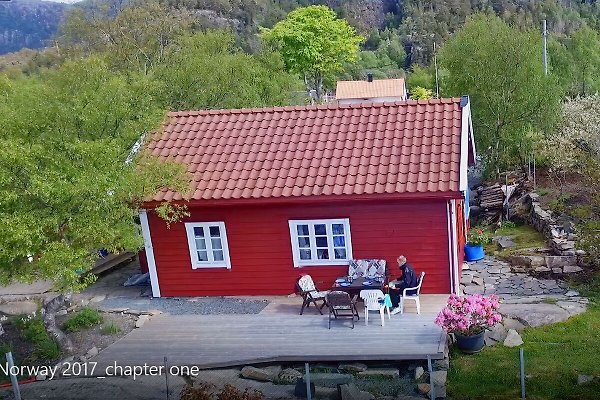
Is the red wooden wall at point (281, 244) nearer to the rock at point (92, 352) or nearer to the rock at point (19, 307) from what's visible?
the rock at point (92, 352)

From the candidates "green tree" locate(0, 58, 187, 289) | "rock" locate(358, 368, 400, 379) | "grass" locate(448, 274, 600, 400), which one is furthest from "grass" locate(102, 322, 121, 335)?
"grass" locate(448, 274, 600, 400)

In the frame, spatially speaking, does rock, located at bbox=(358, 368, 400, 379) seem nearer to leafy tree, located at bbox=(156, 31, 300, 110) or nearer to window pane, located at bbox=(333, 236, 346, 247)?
window pane, located at bbox=(333, 236, 346, 247)

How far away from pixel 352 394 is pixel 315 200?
16.2 feet

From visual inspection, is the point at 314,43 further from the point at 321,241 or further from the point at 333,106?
the point at 321,241

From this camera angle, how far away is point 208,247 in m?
14.3

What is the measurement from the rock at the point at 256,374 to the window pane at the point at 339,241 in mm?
3904

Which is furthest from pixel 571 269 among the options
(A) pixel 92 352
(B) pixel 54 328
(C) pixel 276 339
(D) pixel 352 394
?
(B) pixel 54 328

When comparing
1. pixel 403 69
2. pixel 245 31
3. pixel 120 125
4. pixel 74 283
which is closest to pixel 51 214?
pixel 74 283

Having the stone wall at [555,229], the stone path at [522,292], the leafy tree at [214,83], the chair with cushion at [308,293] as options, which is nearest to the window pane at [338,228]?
the chair with cushion at [308,293]

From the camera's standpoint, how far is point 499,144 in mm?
24750

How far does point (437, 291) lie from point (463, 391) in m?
4.18

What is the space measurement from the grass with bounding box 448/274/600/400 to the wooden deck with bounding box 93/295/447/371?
677 millimetres

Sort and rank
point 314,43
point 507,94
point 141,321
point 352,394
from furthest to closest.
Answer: point 314,43 < point 507,94 < point 141,321 < point 352,394

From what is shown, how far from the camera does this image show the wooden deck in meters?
10.8
